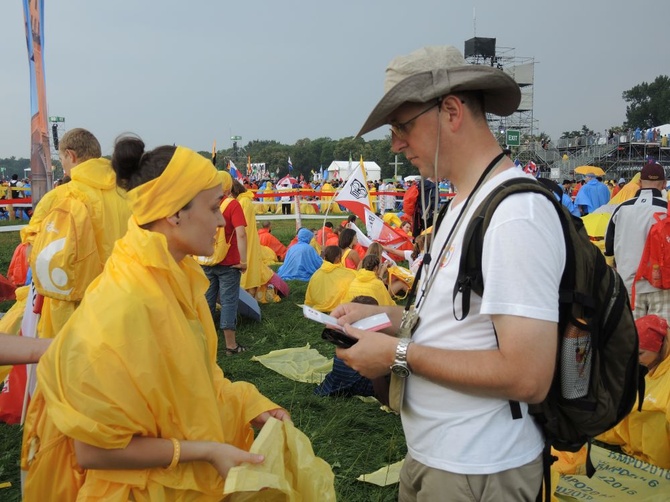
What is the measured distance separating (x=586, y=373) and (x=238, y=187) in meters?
6.24

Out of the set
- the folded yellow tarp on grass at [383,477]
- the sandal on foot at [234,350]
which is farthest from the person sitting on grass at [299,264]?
the folded yellow tarp on grass at [383,477]

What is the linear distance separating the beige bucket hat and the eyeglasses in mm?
28

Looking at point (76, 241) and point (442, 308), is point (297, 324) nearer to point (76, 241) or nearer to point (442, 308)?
point (76, 241)

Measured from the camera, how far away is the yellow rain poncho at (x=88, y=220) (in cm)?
376

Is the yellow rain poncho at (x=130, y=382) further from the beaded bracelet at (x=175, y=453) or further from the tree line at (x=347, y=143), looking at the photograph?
the tree line at (x=347, y=143)

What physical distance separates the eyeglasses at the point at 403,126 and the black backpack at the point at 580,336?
312 mm

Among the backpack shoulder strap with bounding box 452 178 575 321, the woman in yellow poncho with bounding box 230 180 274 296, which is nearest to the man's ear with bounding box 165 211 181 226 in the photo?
the backpack shoulder strap with bounding box 452 178 575 321

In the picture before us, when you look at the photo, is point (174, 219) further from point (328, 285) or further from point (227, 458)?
point (328, 285)

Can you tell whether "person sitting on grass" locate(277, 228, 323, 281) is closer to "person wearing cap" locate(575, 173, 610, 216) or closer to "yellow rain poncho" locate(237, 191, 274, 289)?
"yellow rain poncho" locate(237, 191, 274, 289)

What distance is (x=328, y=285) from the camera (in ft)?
27.3

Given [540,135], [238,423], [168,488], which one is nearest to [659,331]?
[238,423]

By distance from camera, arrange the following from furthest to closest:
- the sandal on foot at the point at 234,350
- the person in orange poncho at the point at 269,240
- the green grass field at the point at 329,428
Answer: the person in orange poncho at the point at 269,240
the sandal on foot at the point at 234,350
the green grass field at the point at 329,428

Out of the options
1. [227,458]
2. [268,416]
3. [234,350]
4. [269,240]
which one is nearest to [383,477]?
[268,416]

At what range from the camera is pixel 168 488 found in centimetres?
186
